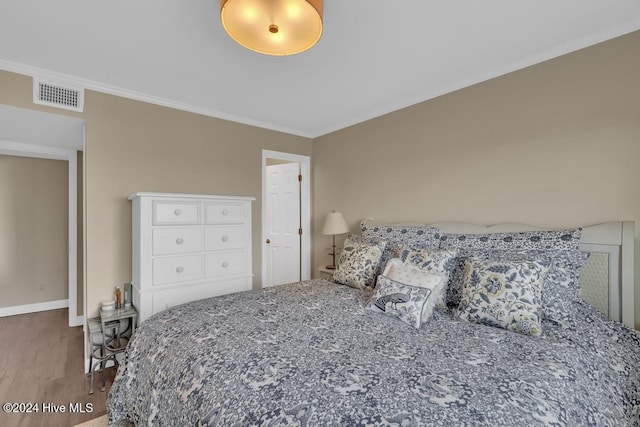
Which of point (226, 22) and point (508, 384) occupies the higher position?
point (226, 22)

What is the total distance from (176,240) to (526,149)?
284 centimetres

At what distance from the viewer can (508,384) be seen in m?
0.97

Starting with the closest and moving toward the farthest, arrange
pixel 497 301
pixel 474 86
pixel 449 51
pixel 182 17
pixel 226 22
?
1. pixel 226 22
2. pixel 497 301
3. pixel 182 17
4. pixel 449 51
5. pixel 474 86

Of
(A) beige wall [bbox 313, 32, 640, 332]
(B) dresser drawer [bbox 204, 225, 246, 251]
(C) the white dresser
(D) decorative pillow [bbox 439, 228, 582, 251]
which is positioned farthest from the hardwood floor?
(A) beige wall [bbox 313, 32, 640, 332]

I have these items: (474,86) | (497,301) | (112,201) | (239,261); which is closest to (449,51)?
(474,86)

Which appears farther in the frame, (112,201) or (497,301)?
(112,201)

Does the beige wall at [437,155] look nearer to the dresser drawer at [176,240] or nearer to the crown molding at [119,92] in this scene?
the crown molding at [119,92]

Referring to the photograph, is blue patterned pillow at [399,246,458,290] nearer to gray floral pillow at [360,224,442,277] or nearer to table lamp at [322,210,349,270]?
gray floral pillow at [360,224,442,277]

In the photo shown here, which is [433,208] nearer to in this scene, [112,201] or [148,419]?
[148,419]

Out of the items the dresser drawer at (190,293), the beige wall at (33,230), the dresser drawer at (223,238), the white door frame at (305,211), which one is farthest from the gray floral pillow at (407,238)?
the beige wall at (33,230)

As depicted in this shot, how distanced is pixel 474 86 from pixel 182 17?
2.20m

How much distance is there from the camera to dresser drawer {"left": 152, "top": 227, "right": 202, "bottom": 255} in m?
2.36

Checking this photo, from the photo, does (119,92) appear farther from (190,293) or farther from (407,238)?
(407,238)

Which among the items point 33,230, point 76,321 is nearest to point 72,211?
point 33,230
